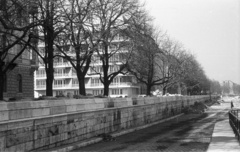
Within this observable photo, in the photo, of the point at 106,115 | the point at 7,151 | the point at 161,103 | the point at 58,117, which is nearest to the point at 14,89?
the point at 161,103

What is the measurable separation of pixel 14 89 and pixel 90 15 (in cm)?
1334

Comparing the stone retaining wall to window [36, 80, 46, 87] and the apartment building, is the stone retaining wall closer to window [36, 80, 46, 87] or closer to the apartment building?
the apartment building

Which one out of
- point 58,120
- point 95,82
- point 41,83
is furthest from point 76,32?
point 41,83

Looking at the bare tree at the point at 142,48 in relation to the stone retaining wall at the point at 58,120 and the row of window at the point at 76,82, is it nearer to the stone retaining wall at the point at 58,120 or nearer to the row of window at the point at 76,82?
the stone retaining wall at the point at 58,120

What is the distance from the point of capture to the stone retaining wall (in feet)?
36.7

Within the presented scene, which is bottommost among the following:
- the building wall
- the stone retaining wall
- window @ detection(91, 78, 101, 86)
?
the stone retaining wall

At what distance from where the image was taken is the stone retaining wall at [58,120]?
36.7ft

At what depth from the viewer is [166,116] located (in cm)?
3803

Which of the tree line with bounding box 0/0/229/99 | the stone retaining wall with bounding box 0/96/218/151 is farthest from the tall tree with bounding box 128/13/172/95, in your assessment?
the stone retaining wall with bounding box 0/96/218/151

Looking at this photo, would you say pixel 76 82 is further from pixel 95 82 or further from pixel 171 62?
pixel 171 62

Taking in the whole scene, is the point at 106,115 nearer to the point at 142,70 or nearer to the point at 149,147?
the point at 149,147

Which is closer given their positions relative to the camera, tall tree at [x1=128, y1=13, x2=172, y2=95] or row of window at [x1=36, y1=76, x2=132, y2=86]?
tall tree at [x1=128, y1=13, x2=172, y2=95]

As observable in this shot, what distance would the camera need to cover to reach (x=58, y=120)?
1417 centimetres

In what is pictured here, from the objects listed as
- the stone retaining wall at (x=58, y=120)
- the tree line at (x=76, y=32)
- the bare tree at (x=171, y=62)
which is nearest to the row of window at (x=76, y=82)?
the bare tree at (x=171, y=62)
